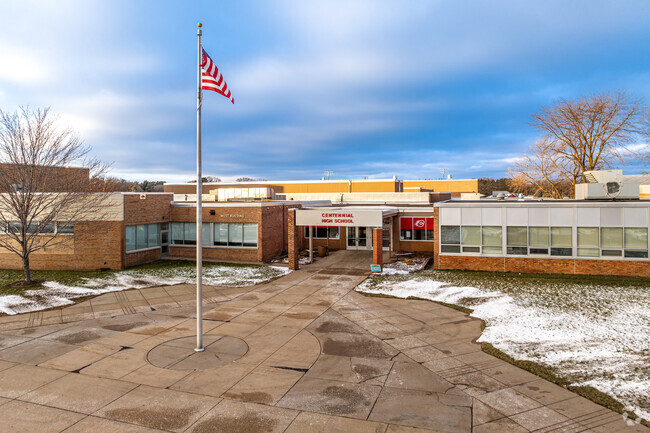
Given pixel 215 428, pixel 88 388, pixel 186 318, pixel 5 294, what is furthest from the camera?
pixel 5 294

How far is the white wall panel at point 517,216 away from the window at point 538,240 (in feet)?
1.99

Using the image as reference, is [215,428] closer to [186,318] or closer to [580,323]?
[186,318]

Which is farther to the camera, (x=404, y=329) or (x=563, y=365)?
(x=404, y=329)

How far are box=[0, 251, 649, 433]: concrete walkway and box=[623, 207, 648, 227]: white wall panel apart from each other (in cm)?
1379

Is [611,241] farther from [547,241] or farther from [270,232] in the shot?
[270,232]

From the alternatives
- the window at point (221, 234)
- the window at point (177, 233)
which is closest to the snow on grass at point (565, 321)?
the window at point (221, 234)

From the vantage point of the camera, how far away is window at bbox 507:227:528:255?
23438mm

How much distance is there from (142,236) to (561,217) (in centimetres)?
2723

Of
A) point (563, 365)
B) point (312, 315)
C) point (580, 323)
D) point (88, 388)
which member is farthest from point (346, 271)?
point (88, 388)

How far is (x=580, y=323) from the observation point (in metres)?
13.4

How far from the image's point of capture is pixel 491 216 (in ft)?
78.9

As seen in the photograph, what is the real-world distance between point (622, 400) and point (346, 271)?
57.0ft

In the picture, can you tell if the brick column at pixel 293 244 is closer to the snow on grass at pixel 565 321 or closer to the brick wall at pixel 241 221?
the brick wall at pixel 241 221

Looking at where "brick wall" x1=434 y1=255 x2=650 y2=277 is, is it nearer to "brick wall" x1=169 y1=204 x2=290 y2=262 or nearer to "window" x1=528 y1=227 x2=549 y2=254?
"window" x1=528 y1=227 x2=549 y2=254
